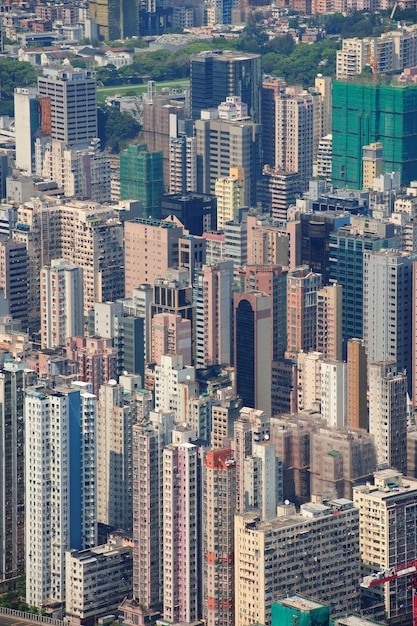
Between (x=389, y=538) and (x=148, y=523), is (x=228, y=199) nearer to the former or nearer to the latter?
(x=148, y=523)

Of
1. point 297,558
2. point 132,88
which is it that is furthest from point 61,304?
point 132,88

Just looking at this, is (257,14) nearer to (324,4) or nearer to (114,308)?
(324,4)

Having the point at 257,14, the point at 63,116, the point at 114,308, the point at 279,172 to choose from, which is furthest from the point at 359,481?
the point at 257,14

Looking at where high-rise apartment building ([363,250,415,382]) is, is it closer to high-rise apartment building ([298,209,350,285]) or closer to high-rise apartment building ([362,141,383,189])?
high-rise apartment building ([298,209,350,285])

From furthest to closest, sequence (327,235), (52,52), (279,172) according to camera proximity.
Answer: (52,52), (279,172), (327,235)

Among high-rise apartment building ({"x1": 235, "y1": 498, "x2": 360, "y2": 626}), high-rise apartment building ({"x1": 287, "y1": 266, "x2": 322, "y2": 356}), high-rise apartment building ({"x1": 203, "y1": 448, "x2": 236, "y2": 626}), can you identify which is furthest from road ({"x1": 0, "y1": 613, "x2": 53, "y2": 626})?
high-rise apartment building ({"x1": 287, "y1": 266, "x2": 322, "y2": 356})

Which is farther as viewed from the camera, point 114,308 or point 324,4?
point 324,4

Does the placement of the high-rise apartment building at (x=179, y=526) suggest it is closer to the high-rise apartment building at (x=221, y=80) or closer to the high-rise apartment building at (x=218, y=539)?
the high-rise apartment building at (x=218, y=539)
